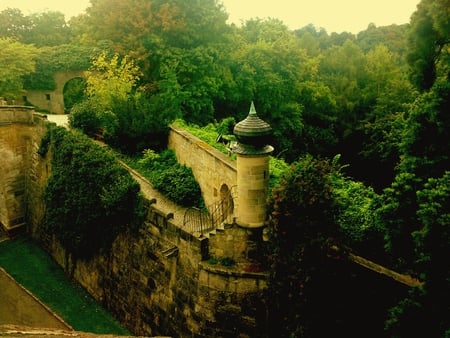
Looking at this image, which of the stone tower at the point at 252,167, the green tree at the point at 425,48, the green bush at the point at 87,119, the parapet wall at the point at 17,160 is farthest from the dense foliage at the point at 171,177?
the green tree at the point at 425,48

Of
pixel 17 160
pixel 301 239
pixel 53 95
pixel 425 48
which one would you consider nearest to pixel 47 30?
pixel 53 95

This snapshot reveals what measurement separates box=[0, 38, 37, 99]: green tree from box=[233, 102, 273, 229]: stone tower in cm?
1913

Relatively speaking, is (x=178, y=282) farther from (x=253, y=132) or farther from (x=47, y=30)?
(x=47, y=30)

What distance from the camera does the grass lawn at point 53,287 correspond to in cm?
1797

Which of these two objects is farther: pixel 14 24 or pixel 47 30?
pixel 47 30

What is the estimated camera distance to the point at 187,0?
2509cm

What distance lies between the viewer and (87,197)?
1834cm

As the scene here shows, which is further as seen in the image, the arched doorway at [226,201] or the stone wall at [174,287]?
the arched doorway at [226,201]

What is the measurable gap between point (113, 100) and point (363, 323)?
14.9 m

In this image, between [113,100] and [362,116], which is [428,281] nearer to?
[113,100]

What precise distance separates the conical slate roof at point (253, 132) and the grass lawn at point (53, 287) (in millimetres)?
9285

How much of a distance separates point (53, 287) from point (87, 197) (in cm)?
496

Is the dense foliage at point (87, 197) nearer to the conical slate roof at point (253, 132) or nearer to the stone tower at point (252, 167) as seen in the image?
the stone tower at point (252, 167)

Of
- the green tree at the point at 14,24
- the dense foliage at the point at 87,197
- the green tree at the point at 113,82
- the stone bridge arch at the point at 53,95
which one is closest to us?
the dense foliage at the point at 87,197
